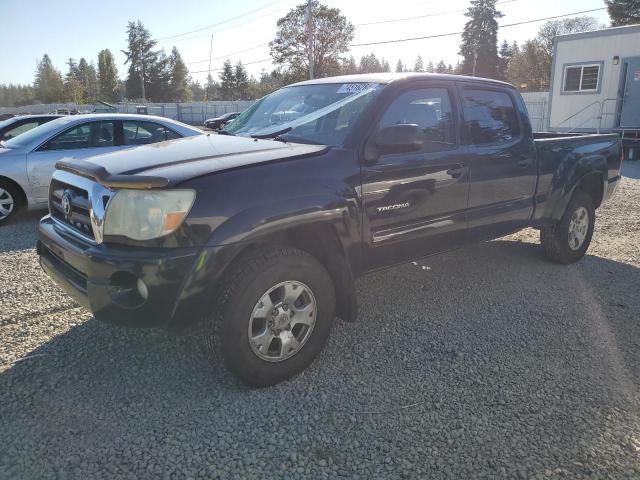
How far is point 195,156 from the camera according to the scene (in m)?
3.04

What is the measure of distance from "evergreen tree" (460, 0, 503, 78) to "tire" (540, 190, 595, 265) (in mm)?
66378

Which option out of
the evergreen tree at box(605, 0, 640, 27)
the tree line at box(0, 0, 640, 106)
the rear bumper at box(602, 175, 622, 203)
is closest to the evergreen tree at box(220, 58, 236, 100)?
the tree line at box(0, 0, 640, 106)

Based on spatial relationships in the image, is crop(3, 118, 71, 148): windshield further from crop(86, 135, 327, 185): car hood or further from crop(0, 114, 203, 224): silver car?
crop(86, 135, 327, 185): car hood

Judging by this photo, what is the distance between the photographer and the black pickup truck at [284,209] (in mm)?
2623

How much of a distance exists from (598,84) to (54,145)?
15758 millimetres

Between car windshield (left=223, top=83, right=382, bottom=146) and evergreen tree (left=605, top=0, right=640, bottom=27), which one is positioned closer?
car windshield (left=223, top=83, right=382, bottom=146)

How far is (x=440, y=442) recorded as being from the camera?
2.53 metres

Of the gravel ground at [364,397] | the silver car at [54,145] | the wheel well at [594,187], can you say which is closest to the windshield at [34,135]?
the silver car at [54,145]

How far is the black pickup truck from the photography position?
2.62 meters

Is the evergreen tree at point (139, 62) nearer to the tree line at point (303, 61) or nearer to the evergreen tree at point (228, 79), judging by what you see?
the tree line at point (303, 61)

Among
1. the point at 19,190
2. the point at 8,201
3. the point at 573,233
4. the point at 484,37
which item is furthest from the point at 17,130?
the point at 484,37

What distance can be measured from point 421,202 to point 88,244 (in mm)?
2214

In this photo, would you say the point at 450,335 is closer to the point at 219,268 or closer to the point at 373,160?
the point at 373,160

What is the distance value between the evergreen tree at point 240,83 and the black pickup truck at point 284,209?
8311cm
